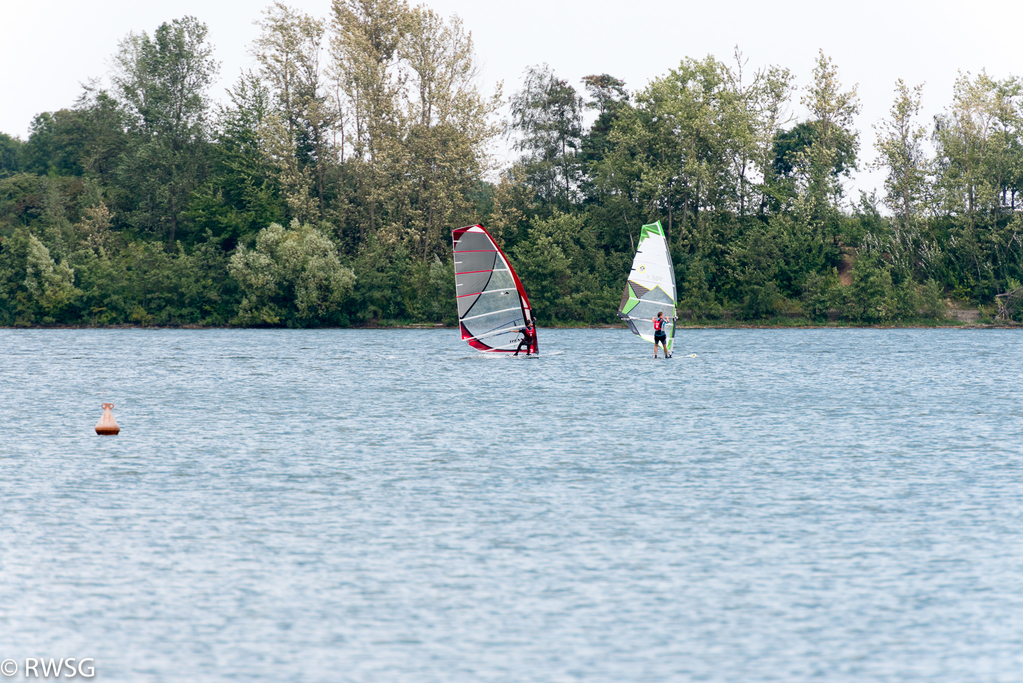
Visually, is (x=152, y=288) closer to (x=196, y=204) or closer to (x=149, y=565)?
(x=196, y=204)

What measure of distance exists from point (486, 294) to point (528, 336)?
11.4 ft

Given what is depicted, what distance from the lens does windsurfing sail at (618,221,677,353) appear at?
174 ft

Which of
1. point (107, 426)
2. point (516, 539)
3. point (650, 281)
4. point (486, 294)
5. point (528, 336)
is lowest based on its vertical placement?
point (516, 539)

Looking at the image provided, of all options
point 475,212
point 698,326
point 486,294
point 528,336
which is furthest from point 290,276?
point 486,294

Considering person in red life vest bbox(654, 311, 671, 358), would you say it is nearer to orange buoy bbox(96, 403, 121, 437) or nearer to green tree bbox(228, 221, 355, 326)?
orange buoy bbox(96, 403, 121, 437)

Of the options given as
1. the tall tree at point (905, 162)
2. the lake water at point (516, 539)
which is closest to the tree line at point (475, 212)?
the tall tree at point (905, 162)

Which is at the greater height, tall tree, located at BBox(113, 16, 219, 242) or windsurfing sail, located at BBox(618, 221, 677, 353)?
tall tree, located at BBox(113, 16, 219, 242)

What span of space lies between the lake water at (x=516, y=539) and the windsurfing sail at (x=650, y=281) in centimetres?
2204

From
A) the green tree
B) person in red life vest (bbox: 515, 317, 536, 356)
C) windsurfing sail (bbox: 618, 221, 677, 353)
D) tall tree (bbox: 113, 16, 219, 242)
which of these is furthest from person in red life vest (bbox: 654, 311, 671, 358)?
tall tree (bbox: 113, 16, 219, 242)

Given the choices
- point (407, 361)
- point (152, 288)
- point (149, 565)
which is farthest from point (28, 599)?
point (152, 288)

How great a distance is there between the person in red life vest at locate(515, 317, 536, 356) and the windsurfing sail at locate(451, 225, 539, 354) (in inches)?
7.0

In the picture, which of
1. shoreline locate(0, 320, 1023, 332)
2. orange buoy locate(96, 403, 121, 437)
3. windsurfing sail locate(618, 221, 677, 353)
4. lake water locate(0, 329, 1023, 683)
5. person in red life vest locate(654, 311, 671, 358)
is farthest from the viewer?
shoreline locate(0, 320, 1023, 332)

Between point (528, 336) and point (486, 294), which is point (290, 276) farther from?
point (486, 294)

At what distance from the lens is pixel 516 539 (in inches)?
529
